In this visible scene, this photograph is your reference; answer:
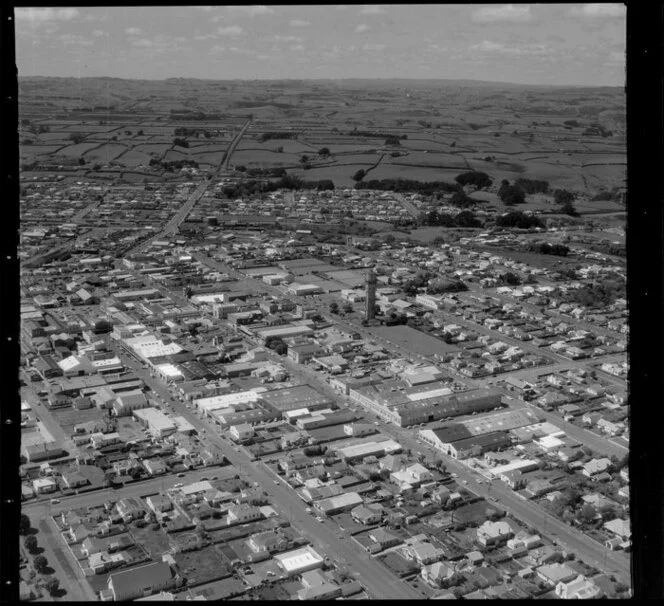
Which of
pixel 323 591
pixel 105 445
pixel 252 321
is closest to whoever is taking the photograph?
pixel 323 591

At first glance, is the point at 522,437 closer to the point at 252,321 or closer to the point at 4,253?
the point at 252,321

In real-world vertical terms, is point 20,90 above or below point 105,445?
above

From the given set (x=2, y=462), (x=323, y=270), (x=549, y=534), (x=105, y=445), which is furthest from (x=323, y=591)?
(x=323, y=270)

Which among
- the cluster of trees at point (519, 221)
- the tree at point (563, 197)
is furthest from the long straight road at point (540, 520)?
the tree at point (563, 197)

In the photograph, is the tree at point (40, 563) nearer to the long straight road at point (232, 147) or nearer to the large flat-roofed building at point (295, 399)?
the large flat-roofed building at point (295, 399)

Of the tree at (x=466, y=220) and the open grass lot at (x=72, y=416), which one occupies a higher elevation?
the tree at (x=466, y=220)

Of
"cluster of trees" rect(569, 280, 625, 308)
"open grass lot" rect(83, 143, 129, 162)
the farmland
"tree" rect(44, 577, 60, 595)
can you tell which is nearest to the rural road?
the farmland

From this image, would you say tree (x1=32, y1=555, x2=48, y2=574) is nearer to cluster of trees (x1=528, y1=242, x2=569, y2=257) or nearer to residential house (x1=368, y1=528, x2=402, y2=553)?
residential house (x1=368, y1=528, x2=402, y2=553)
